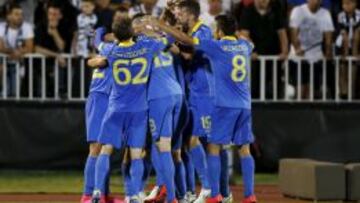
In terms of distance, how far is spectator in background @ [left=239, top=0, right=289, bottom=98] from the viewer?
913 inches

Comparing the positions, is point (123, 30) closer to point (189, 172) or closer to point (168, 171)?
point (168, 171)

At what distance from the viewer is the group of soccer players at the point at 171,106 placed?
55.2 ft

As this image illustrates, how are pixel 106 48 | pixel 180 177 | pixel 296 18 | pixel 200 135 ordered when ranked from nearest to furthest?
pixel 106 48 < pixel 180 177 < pixel 200 135 < pixel 296 18

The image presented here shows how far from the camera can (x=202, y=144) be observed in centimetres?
1880

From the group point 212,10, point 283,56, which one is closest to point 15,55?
point 212,10

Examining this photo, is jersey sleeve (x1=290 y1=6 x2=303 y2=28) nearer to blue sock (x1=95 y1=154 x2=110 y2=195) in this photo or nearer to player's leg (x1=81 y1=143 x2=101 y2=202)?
player's leg (x1=81 y1=143 x2=101 y2=202)

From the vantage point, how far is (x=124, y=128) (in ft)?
55.5

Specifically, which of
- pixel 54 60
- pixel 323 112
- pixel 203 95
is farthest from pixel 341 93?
pixel 203 95

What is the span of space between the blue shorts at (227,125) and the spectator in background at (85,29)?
574cm

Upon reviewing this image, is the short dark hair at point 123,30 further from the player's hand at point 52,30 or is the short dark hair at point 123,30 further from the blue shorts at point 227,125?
the player's hand at point 52,30

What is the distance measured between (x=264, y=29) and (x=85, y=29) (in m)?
2.91

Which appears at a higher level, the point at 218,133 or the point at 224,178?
the point at 218,133

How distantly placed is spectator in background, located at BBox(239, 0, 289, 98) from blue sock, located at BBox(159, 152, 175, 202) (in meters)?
6.46

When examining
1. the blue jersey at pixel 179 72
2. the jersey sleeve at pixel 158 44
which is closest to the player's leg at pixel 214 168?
the blue jersey at pixel 179 72
